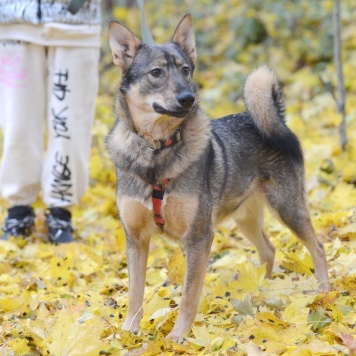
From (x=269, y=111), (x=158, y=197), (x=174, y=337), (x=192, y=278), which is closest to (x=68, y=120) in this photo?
(x=269, y=111)

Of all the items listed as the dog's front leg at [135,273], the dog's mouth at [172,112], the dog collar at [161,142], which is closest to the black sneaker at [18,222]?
the dog's front leg at [135,273]

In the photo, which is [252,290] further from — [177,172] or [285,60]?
[285,60]

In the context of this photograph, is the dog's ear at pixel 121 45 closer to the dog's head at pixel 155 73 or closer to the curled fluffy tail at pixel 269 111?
the dog's head at pixel 155 73

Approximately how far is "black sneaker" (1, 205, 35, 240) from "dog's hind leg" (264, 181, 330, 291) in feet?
8.00

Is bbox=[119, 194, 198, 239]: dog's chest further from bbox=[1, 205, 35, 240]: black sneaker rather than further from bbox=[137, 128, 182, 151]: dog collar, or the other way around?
bbox=[1, 205, 35, 240]: black sneaker

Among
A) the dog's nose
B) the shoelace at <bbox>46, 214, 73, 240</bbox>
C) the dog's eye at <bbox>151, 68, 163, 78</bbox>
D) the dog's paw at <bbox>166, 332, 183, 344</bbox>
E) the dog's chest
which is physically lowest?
the shoelace at <bbox>46, 214, 73, 240</bbox>

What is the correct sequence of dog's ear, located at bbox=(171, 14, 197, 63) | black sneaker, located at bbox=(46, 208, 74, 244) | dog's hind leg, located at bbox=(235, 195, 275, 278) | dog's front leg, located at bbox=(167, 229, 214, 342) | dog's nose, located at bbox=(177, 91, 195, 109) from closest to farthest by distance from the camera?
dog's nose, located at bbox=(177, 91, 195, 109) < dog's front leg, located at bbox=(167, 229, 214, 342) < dog's ear, located at bbox=(171, 14, 197, 63) < dog's hind leg, located at bbox=(235, 195, 275, 278) < black sneaker, located at bbox=(46, 208, 74, 244)

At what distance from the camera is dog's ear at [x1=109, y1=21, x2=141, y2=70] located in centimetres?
381

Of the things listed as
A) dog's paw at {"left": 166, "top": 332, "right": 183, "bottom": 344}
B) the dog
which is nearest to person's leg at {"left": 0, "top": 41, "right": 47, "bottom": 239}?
the dog

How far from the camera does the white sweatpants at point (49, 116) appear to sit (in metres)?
5.46

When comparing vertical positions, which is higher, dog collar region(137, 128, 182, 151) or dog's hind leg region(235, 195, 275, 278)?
dog collar region(137, 128, 182, 151)

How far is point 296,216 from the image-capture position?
4387 millimetres

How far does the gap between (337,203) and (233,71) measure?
551 centimetres

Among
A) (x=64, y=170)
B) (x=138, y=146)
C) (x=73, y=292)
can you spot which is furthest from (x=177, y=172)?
(x=64, y=170)
